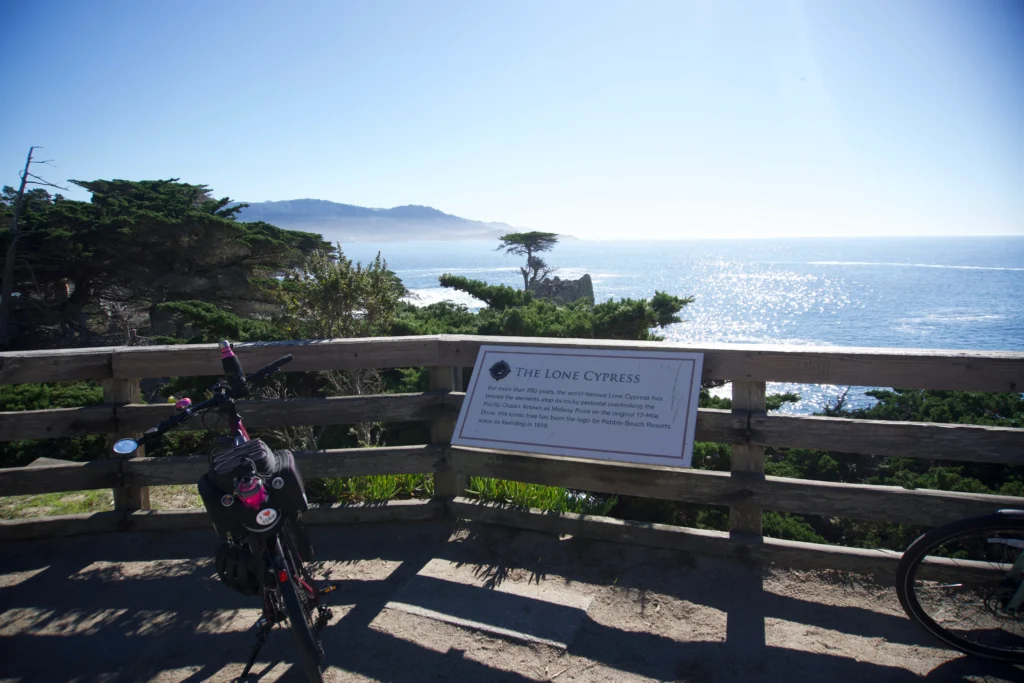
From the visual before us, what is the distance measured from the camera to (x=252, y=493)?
9.41 feet

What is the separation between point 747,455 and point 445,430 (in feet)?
6.33

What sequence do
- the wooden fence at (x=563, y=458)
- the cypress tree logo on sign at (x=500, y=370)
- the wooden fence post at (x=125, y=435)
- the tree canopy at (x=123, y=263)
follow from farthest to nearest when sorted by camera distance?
the tree canopy at (x=123, y=263) → the wooden fence post at (x=125, y=435) → the cypress tree logo on sign at (x=500, y=370) → the wooden fence at (x=563, y=458)

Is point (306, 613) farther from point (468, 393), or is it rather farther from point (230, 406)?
point (468, 393)

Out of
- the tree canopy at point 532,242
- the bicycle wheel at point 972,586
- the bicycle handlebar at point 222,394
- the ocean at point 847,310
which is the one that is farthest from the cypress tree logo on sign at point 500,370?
the tree canopy at point 532,242

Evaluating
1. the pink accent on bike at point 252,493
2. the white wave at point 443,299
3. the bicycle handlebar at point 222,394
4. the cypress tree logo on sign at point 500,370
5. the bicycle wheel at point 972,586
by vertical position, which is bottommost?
the white wave at point 443,299

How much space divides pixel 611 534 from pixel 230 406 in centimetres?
240

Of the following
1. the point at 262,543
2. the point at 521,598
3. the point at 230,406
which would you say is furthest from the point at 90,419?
the point at 521,598

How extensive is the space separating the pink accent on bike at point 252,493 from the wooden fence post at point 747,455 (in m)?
2.58

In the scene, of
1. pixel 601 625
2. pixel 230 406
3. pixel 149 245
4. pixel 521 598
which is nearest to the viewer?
pixel 230 406

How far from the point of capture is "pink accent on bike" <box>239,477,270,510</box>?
2.86m

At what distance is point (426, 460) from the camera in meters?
4.66

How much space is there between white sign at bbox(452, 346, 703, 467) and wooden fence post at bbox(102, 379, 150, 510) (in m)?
2.28

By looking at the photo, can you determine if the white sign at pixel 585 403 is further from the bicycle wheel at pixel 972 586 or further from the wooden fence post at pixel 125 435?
the wooden fence post at pixel 125 435

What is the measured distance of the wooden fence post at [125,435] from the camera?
15.2ft
